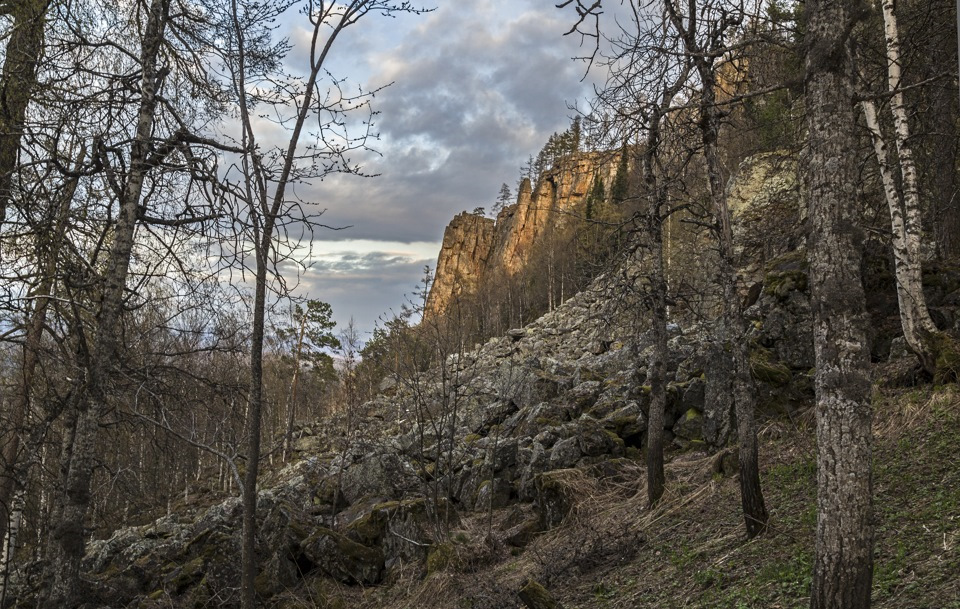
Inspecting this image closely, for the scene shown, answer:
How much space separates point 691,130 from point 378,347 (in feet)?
22.7

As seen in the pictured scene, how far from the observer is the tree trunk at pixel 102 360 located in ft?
15.5

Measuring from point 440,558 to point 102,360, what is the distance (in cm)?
534

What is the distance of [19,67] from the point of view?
483 cm

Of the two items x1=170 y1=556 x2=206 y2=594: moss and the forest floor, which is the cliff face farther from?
the forest floor

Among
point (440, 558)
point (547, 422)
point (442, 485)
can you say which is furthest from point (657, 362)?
point (442, 485)

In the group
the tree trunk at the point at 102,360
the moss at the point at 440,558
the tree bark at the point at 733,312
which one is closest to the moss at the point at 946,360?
the tree bark at the point at 733,312

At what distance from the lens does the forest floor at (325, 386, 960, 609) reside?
4.69 m

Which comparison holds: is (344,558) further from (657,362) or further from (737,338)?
(737,338)

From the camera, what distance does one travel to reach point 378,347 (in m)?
11.5

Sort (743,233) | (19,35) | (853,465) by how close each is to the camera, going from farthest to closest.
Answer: (743,233), (19,35), (853,465)

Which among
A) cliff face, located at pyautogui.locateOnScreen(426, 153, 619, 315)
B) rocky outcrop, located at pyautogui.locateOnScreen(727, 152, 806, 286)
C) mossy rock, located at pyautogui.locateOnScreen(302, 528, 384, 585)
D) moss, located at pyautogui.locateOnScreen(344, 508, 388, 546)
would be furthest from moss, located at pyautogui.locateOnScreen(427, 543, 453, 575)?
cliff face, located at pyautogui.locateOnScreen(426, 153, 619, 315)

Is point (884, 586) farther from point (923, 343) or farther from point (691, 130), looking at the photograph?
point (923, 343)

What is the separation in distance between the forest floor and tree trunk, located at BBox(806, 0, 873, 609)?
1054 mm

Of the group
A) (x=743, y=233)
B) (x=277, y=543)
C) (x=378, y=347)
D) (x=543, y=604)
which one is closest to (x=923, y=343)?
(x=543, y=604)
